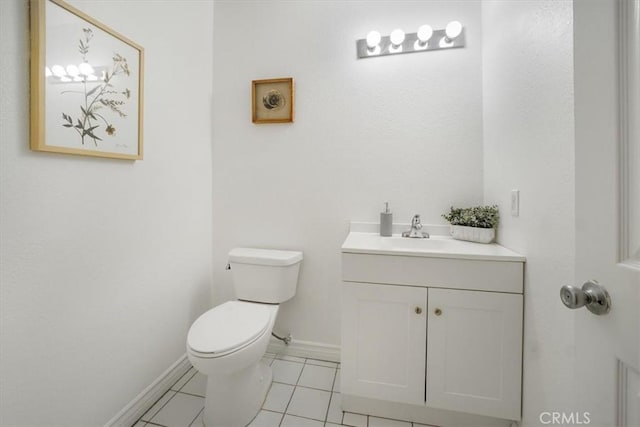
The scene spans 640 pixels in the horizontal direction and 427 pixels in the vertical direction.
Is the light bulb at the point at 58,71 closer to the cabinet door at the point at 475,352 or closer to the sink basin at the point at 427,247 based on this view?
the sink basin at the point at 427,247

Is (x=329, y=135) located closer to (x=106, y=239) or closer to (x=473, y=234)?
(x=473, y=234)

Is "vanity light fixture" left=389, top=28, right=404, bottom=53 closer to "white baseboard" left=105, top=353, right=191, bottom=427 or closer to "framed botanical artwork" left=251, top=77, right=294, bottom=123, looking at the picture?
"framed botanical artwork" left=251, top=77, right=294, bottom=123

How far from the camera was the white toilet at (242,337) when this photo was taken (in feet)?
3.53

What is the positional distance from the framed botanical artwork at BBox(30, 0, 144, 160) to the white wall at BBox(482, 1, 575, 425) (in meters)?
1.66

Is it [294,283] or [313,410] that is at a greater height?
[294,283]

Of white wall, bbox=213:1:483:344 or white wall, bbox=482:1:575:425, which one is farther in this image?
white wall, bbox=213:1:483:344

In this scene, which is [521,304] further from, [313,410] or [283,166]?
[283,166]

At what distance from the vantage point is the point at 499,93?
1263 mm

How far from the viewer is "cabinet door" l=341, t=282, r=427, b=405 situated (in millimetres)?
1164

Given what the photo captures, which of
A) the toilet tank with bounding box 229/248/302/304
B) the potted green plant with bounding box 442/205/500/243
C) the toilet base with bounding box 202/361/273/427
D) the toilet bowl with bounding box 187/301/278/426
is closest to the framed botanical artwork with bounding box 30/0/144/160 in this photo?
the toilet tank with bounding box 229/248/302/304

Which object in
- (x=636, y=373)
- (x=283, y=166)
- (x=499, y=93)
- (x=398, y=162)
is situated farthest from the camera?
(x=283, y=166)

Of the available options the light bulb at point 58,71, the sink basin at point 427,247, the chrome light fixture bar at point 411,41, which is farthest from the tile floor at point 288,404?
the chrome light fixture bar at point 411,41

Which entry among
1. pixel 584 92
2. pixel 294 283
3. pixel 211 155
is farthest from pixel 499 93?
pixel 211 155

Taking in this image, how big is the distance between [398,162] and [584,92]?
107cm
